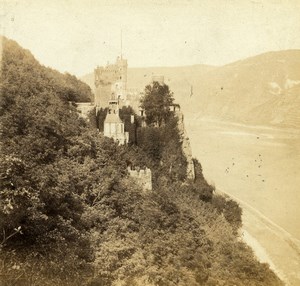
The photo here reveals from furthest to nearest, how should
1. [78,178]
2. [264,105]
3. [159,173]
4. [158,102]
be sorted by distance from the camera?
[264,105] < [158,102] < [159,173] < [78,178]

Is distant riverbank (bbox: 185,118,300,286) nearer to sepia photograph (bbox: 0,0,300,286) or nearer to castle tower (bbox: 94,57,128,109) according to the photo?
sepia photograph (bbox: 0,0,300,286)

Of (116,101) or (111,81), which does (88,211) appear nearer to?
(116,101)

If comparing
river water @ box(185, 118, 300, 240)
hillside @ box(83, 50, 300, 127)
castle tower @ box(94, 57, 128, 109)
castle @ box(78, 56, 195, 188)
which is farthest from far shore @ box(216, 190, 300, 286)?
hillside @ box(83, 50, 300, 127)

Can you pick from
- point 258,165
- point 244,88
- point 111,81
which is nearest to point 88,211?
point 111,81

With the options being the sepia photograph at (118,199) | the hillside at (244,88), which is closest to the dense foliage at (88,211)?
the sepia photograph at (118,199)

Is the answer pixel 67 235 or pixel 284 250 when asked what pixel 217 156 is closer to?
pixel 284 250

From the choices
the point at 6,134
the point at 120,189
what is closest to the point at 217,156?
the point at 120,189
